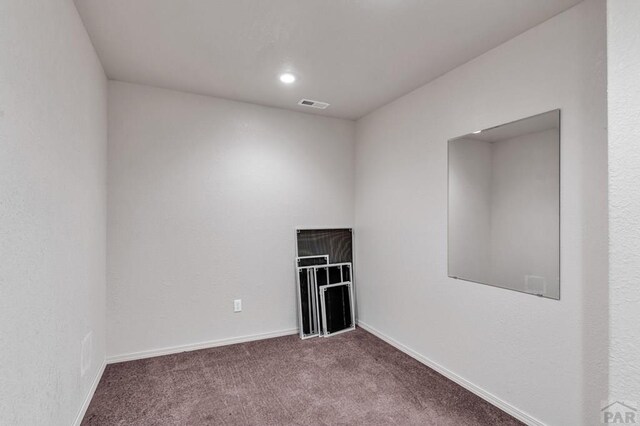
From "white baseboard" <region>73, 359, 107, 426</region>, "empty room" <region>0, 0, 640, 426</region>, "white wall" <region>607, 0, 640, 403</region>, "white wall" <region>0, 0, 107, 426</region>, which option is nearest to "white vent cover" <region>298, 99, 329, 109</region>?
"empty room" <region>0, 0, 640, 426</region>

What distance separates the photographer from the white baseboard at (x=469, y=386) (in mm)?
2086

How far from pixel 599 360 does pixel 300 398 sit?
72.7 inches

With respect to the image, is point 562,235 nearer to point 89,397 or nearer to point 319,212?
point 319,212

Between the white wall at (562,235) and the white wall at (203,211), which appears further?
the white wall at (203,211)

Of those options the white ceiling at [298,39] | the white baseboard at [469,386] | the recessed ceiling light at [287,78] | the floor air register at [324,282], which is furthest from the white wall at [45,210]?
the white baseboard at [469,386]

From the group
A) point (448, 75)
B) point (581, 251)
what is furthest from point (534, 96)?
point (581, 251)

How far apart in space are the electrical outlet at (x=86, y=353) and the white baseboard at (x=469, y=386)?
2607 millimetres

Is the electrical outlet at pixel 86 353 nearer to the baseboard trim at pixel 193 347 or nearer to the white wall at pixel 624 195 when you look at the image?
the baseboard trim at pixel 193 347

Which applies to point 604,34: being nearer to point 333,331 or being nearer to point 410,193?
point 410,193

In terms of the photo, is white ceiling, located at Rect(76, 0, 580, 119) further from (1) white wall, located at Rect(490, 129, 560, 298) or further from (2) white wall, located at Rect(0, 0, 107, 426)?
(1) white wall, located at Rect(490, 129, 560, 298)

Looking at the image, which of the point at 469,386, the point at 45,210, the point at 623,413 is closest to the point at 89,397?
the point at 45,210

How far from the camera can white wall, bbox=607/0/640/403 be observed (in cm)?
133

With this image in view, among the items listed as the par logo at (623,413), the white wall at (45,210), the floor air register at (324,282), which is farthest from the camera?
the floor air register at (324,282)

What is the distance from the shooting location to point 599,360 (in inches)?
68.4
